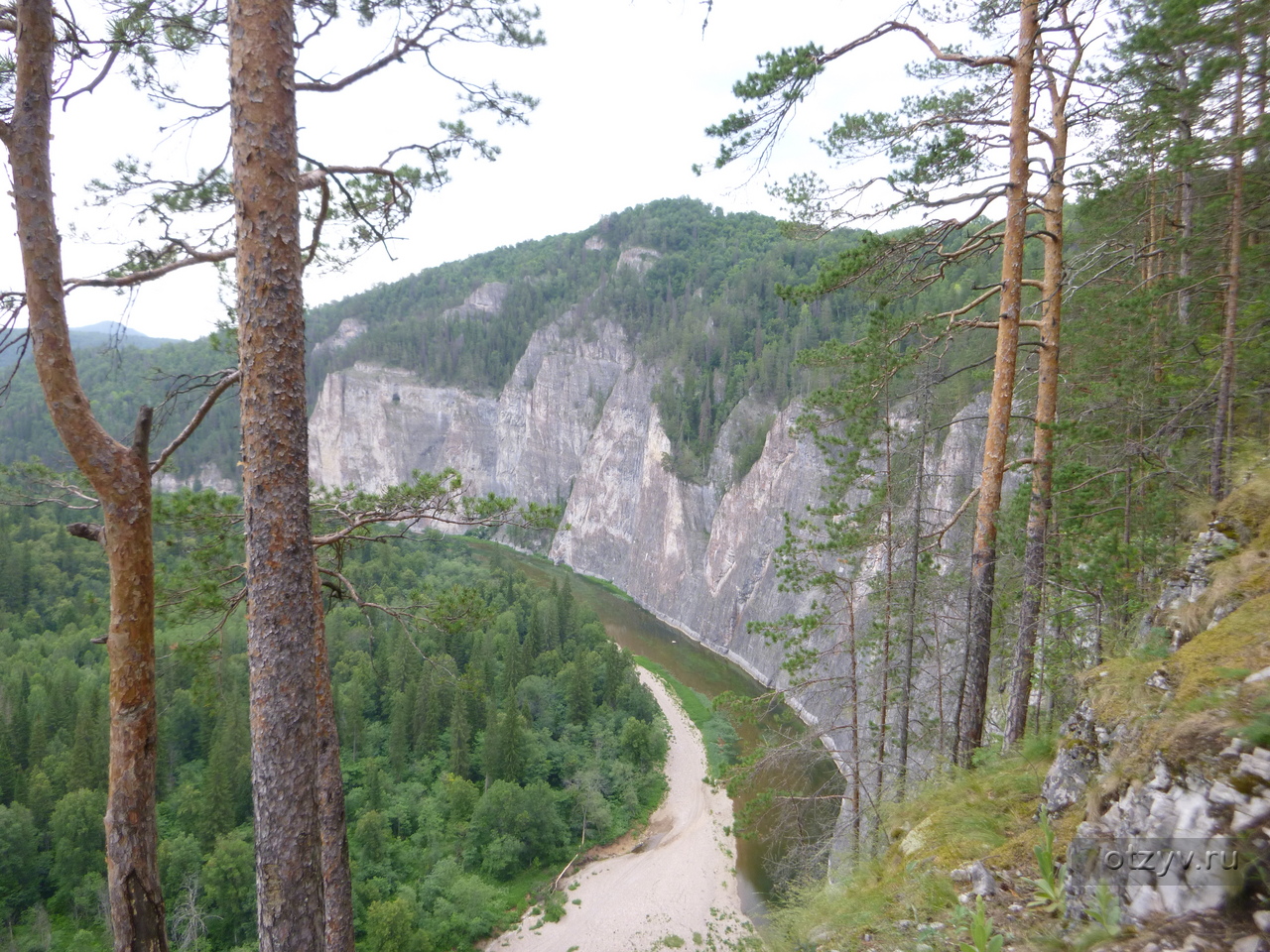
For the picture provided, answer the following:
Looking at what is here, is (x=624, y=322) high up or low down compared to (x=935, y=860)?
up

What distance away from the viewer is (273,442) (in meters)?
2.83

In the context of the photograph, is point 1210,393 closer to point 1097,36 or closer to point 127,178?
point 1097,36

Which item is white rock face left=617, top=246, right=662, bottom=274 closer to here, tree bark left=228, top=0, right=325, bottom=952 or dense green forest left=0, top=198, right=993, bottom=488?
dense green forest left=0, top=198, right=993, bottom=488

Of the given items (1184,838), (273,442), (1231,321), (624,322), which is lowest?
(1184,838)

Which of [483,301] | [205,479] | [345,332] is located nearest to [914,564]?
[205,479]

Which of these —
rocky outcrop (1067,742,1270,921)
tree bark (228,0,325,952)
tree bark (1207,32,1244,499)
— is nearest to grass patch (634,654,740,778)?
tree bark (1207,32,1244,499)

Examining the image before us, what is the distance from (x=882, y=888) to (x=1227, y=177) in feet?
26.4

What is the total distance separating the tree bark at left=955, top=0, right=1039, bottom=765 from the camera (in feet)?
15.9

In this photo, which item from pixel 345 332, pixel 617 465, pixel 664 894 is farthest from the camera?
pixel 345 332

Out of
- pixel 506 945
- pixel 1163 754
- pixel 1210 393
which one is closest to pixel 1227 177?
pixel 1210 393

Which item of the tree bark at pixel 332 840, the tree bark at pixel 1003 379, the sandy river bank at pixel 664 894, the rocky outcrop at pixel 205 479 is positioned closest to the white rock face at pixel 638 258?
the rocky outcrop at pixel 205 479

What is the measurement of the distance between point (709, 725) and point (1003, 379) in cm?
2219

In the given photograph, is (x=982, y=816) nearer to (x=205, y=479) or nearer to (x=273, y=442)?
(x=273, y=442)

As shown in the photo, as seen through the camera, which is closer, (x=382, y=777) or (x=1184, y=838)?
(x=1184, y=838)
